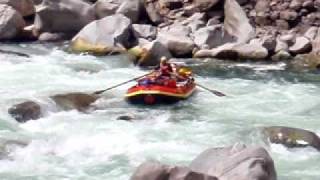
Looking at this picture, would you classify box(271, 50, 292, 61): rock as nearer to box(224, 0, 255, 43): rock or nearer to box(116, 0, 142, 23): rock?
box(224, 0, 255, 43): rock

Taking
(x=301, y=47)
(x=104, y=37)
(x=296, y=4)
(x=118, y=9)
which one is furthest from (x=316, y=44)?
(x=118, y=9)

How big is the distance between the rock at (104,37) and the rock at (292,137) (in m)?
8.12

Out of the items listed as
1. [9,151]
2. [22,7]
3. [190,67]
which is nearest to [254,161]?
[9,151]

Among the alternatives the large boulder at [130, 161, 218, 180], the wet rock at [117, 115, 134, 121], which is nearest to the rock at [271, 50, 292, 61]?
the wet rock at [117, 115, 134, 121]

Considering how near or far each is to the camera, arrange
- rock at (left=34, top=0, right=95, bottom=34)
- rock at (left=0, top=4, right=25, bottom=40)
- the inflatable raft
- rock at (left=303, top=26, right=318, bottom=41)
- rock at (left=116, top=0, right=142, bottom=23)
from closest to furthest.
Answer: the inflatable raft < rock at (left=303, top=26, right=318, bottom=41) < rock at (left=0, top=4, right=25, bottom=40) < rock at (left=34, top=0, right=95, bottom=34) < rock at (left=116, top=0, right=142, bottom=23)

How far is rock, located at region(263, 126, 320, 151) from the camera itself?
1062cm

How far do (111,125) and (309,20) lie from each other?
955 centimetres

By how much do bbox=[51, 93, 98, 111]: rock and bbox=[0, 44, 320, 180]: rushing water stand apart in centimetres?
18

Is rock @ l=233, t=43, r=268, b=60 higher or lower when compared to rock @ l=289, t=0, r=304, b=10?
lower

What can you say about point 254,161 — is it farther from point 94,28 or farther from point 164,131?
point 94,28

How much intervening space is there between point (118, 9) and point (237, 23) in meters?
3.54

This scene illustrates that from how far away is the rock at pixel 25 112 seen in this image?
1210 cm

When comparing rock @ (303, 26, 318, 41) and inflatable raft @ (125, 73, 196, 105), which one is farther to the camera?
rock @ (303, 26, 318, 41)

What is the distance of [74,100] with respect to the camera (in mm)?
13297
